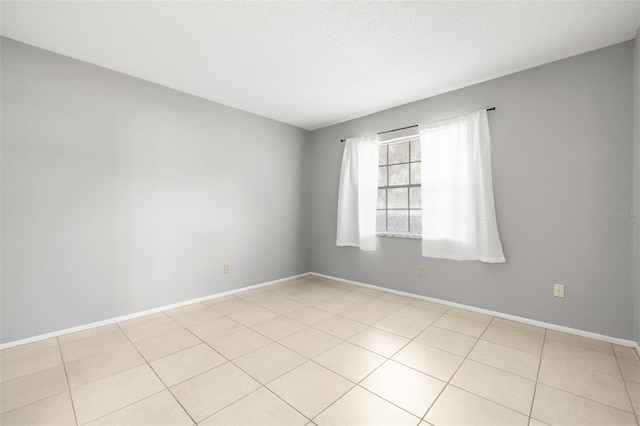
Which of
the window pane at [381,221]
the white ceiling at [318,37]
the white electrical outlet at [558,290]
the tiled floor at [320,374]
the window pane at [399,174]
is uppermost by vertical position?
the white ceiling at [318,37]

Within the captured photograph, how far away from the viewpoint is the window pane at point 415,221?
141 inches

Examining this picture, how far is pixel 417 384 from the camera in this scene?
1738 mm

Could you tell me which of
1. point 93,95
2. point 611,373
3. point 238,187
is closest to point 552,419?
point 611,373

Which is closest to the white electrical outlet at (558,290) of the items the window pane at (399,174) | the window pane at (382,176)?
the window pane at (399,174)

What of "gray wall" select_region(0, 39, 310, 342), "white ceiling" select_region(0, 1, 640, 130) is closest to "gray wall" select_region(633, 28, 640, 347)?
"white ceiling" select_region(0, 1, 640, 130)

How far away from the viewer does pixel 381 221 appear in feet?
13.0

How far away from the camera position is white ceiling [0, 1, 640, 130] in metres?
1.91

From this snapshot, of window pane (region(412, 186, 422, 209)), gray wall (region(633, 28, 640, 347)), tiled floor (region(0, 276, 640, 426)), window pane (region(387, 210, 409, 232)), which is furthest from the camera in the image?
window pane (region(387, 210, 409, 232))

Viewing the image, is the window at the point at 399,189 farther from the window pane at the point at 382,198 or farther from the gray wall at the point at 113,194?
Result: the gray wall at the point at 113,194

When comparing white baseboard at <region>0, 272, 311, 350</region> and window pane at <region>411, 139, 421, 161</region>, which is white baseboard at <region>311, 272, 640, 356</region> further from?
white baseboard at <region>0, 272, 311, 350</region>

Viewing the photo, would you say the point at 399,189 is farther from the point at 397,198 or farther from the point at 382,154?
the point at 382,154

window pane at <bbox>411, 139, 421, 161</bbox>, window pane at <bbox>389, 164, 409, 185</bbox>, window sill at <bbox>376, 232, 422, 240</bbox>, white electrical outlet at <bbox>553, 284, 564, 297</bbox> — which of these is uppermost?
window pane at <bbox>411, 139, 421, 161</bbox>

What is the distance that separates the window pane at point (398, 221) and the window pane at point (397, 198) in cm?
8

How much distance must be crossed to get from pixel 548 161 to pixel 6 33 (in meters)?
4.96
